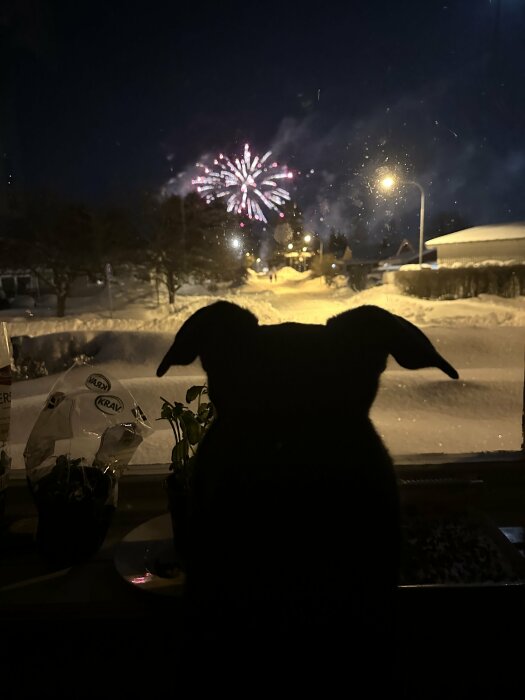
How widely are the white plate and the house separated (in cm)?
229

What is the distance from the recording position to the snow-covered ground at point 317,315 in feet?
5.26

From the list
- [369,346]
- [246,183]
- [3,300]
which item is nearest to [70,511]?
[369,346]

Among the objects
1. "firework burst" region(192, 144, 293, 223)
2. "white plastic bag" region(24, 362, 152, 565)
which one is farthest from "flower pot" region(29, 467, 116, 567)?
"firework burst" region(192, 144, 293, 223)

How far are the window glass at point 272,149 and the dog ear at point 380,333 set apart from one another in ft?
2.23

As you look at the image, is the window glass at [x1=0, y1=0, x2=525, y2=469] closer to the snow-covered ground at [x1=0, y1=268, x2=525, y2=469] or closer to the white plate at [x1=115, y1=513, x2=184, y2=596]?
the snow-covered ground at [x1=0, y1=268, x2=525, y2=469]

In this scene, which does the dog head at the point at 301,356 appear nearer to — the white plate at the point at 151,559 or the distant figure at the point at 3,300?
the white plate at the point at 151,559

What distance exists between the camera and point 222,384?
0.50 meters

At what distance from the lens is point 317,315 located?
1.14 metres

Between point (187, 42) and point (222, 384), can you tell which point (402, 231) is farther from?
point (222, 384)

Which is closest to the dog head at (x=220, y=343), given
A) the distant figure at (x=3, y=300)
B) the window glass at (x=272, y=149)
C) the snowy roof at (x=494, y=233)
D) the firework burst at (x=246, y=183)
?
the window glass at (x=272, y=149)

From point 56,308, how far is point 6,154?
5.14 feet

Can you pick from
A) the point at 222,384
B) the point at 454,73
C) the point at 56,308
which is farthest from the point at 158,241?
the point at 222,384

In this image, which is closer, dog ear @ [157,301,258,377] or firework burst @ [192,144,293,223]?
dog ear @ [157,301,258,377]

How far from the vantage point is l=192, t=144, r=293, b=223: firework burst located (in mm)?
1921
